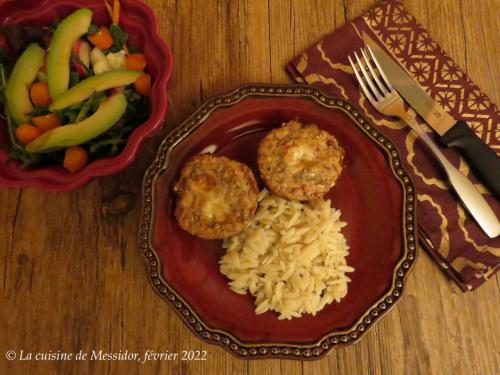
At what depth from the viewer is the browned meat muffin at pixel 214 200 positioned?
4.72ft

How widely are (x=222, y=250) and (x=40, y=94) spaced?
2.75 feet

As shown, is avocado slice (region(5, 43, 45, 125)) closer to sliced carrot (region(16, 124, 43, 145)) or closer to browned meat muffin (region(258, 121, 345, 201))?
sliced carrot (region(16, 124, 43, 145))

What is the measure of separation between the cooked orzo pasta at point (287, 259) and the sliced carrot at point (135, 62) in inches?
25.3

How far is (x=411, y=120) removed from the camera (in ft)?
5.48

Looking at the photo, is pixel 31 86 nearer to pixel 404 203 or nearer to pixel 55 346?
pixel 55 346

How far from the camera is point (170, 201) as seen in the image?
1505mm

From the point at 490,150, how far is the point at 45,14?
1.74 meters

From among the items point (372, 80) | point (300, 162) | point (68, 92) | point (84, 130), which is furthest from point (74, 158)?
point (372, 80)

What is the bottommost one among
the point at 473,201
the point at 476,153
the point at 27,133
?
the point at 27,133

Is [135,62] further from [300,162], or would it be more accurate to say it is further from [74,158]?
[300,162]

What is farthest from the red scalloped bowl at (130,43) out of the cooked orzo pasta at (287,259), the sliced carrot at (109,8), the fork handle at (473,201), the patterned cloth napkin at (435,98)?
the fork handle at (473,201)

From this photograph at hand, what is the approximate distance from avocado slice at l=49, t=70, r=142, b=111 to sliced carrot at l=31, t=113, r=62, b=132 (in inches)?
1.6

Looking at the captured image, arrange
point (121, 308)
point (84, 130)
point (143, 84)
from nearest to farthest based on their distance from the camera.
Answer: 1. point (84, 130)
2. point (143, 84)
3. point (121, 308)

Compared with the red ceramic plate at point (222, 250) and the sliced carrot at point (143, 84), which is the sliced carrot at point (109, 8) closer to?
the sliced carrot at point (143, 84)
